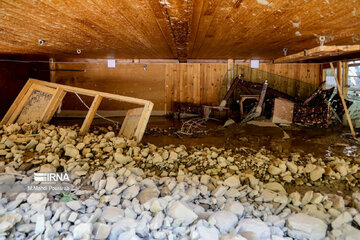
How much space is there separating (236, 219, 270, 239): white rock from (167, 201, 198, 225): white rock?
326mm

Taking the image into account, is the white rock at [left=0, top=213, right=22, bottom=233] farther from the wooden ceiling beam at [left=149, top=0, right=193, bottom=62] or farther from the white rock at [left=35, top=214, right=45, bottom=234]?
the wooden ceiling beam at [left=149, top=0, right=193, bottom=62]

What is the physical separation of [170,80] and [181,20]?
188 inches

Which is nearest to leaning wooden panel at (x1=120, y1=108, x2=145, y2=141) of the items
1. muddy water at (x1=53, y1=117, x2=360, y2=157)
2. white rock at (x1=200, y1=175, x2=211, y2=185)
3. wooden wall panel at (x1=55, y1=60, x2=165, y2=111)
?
muddy water at (x1=53, y1=117, x2=360, y2=157)

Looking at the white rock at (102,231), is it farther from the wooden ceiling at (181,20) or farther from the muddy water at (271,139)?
the muddy water at (271,139)

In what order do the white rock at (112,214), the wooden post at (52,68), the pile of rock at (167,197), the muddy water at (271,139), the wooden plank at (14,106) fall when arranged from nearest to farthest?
1. the pile of rock at (167,197)
2. the white rock at (112,214)
3. the muddy water at (271,139)
4. the wooden plank at (14,106)
5. the wooden post at (52,68)

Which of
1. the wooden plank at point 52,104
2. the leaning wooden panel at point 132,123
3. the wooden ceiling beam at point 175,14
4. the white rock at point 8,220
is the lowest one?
the white rock at point 8,220

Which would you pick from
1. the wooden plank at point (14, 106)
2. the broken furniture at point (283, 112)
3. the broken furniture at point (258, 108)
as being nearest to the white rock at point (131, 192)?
the wooden plank at point (14, 106)

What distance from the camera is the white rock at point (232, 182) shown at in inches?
94.1

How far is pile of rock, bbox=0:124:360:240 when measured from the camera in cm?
169

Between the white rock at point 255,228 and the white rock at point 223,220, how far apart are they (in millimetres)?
→ 54

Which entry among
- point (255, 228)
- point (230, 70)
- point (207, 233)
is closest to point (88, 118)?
point (207, 233)

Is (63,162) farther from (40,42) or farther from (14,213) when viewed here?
(40,42)

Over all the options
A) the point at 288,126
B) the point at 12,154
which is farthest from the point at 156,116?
the point at 12,154

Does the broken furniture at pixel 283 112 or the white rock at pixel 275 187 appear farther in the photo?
the broken furniture at pixel 283 112
